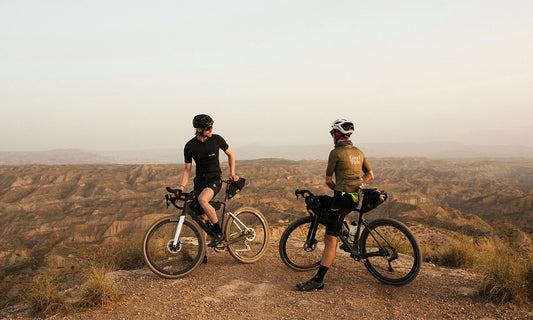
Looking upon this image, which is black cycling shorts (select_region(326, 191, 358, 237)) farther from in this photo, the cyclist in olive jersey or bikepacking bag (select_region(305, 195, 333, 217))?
bikepacking bag (select_region(305, 195, 333, 217))

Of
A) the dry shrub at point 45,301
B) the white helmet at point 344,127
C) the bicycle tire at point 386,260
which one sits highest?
the white helmet at point 344,127

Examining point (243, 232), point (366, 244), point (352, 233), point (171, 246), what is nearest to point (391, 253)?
point (366, 244)

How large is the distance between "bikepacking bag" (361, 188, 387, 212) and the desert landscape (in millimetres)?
1311

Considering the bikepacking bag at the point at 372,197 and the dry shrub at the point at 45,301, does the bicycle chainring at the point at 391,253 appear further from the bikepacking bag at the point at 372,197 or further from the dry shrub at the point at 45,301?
the dry shrub at the point at 45,301

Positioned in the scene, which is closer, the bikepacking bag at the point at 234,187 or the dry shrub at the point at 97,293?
the dry shrub at the point at 97,293

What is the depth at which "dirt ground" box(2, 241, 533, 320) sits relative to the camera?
416 centimetres

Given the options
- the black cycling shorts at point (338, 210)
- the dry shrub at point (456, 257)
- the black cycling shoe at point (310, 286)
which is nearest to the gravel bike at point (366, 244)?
the black cycling shorts at point (338, 210)

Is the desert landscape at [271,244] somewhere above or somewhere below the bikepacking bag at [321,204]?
below

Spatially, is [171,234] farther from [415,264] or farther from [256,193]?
[256,193]

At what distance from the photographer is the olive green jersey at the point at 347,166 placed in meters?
4.79

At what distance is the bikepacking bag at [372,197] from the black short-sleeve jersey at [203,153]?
2.72 m

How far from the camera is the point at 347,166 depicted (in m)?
4.80

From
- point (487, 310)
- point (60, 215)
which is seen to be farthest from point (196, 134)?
point (60, 215)

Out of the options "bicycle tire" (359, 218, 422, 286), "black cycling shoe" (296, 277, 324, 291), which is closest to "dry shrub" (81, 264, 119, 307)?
"black cycling shoe" (296, 277, 324, 291)
